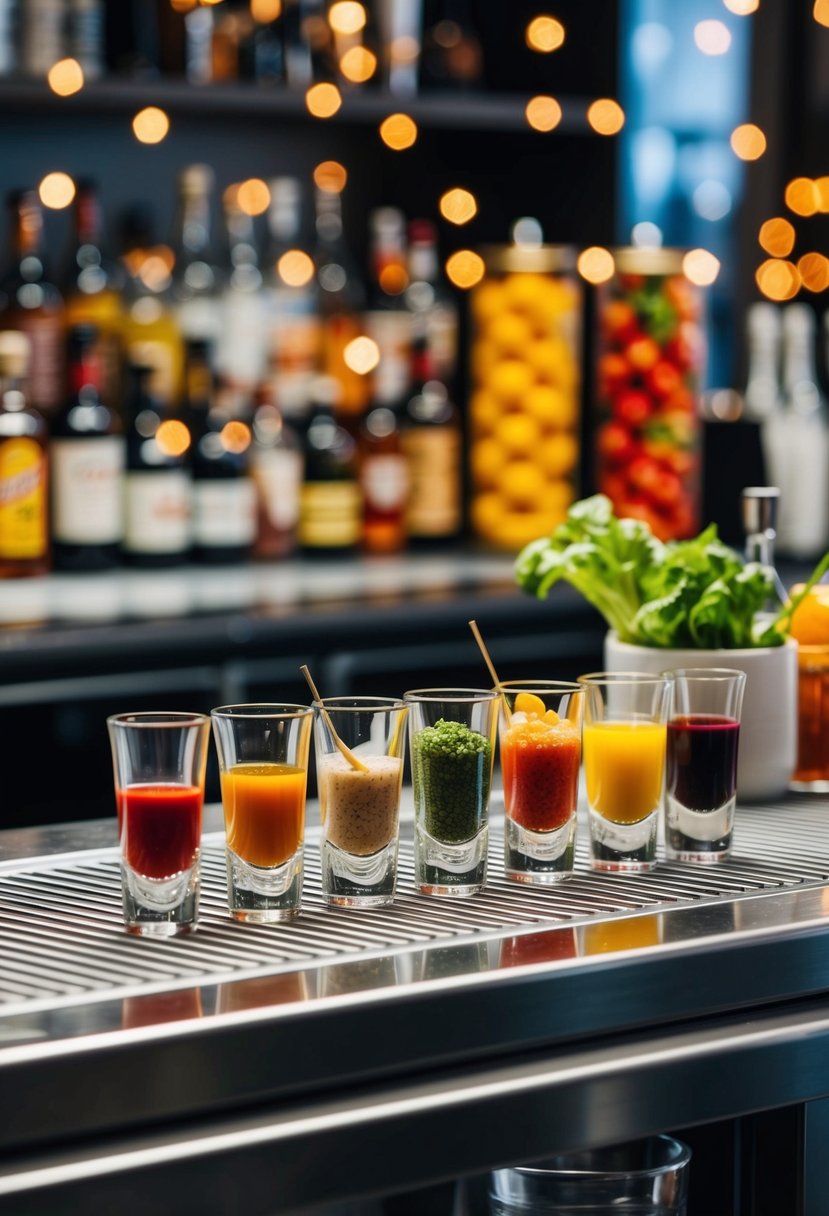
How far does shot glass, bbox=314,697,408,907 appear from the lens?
3.39 ft

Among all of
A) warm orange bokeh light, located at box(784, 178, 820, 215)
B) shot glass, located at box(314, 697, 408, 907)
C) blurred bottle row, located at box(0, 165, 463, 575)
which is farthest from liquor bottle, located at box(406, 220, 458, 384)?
shot glass, located at box(314, 697, 408, 907)

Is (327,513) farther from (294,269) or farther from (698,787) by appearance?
(698,787)

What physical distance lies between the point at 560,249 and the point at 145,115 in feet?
2.07

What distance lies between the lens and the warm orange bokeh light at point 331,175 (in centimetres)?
294

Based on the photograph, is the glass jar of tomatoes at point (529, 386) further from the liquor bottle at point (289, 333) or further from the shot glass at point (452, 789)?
the shot glass at point (452, 789)

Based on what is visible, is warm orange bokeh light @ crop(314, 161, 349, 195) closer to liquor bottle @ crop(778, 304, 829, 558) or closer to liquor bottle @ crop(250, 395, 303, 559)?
liquor bottle @ crop(250, 395, 303, 559)

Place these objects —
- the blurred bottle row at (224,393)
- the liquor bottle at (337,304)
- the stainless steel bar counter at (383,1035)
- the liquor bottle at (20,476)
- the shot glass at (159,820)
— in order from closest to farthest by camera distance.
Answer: the stainless steel bar counter at (383,1035) < the shot glass at (159,820) < the liquor bottle at (20,476) < the blurred bottle row at (224,393) < the liquor bottle at (337,304)

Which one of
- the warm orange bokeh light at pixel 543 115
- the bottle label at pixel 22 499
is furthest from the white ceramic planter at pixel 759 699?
the warm orange bokeh light at pixel 543 115

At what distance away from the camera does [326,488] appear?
265cm

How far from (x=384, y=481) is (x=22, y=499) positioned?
0.57 m

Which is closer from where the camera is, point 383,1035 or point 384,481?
point 383,1035

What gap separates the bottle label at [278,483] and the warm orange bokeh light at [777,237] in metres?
0.92

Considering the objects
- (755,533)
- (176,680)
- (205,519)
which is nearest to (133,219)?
(205,519)

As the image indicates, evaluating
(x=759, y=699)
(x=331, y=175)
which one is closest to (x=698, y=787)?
(x=759, y=699)
